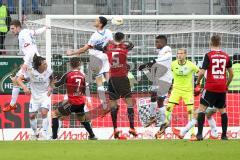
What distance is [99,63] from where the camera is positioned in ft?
69.7

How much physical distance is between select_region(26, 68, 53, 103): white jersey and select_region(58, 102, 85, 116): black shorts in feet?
3.54

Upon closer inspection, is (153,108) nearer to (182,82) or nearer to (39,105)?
(182,82)

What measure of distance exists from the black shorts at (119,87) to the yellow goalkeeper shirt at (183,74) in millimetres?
1600

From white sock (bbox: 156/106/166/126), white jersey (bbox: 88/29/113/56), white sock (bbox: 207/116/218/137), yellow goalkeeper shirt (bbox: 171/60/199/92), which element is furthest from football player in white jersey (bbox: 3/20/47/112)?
white sock (bbox: 207/116/218/137)

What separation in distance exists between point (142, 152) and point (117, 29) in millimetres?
9388

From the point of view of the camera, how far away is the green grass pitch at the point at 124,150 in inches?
507

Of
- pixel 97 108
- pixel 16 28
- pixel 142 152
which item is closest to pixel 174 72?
pixel 97 108

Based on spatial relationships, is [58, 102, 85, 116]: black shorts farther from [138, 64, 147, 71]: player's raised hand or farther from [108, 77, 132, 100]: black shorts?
[138, 64, 147, 71]: player's raised hand

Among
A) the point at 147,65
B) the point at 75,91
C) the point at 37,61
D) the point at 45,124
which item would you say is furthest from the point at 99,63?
the point at 75,91

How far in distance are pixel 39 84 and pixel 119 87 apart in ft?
8.86

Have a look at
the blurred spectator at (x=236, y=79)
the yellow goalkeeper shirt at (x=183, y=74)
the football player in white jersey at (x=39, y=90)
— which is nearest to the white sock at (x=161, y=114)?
the yellow goalkeeper shirt at (x=183, y=74)

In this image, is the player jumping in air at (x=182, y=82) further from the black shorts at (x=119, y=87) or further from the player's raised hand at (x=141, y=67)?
the black shorts at (x=119, y=87)

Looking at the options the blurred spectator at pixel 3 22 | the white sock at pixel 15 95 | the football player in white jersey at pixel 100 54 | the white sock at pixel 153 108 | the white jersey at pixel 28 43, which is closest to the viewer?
the football player in white jersey at pixel 100 54

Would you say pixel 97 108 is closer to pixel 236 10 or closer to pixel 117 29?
pixel 117 29
